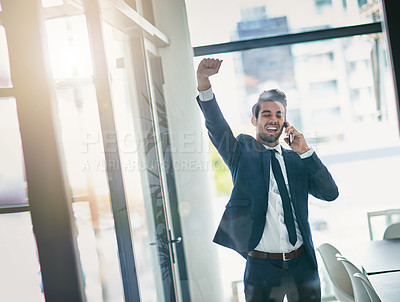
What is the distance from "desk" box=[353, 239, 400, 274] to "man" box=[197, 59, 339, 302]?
0.50 meters

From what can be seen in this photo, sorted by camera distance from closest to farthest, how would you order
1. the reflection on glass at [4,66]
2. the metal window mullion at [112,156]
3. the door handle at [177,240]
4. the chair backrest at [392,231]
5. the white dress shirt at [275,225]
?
the reflection on glass at [4,66], the metal window mullion at [112,156], the white dress shirt at [275,225], the door handle at [177,240], the chair backrest at [392,231]

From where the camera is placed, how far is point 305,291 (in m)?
2.04

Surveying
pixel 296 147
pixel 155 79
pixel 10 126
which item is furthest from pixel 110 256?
pixel 296 147

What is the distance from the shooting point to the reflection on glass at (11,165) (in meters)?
1.59

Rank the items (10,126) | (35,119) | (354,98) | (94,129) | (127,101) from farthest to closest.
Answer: (354,98) → (127,101) → (94,129) → (10,126) → (35,119)

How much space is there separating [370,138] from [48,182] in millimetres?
1575

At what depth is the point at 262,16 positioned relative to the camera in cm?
204

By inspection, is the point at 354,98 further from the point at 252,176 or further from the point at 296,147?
the point at 252,176

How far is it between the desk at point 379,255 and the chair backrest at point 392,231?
4cm

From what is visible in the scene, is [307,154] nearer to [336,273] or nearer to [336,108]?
[336,108]

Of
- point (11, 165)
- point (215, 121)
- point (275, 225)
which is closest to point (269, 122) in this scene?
point (215, 121)

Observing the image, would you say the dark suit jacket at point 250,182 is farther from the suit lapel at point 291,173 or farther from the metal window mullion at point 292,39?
the metal window mullion at point 292,39

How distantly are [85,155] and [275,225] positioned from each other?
95 cm

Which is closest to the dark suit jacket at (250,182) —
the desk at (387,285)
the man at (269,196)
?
the man at (269,196)
